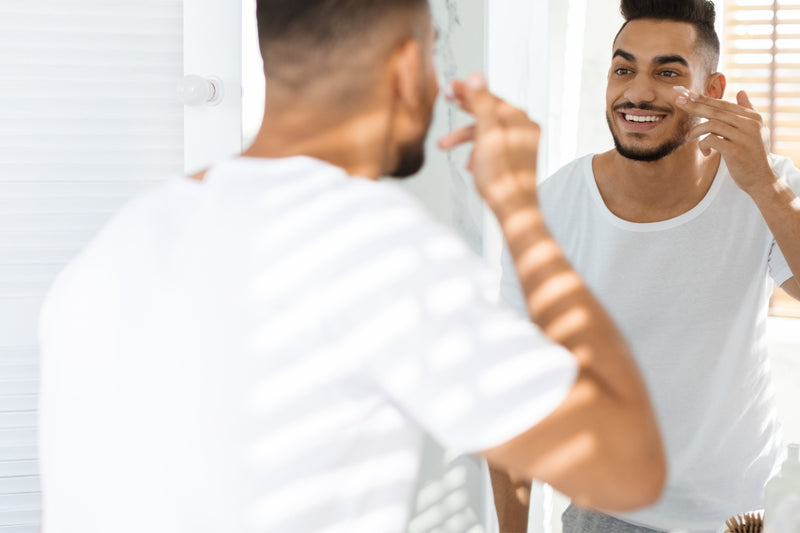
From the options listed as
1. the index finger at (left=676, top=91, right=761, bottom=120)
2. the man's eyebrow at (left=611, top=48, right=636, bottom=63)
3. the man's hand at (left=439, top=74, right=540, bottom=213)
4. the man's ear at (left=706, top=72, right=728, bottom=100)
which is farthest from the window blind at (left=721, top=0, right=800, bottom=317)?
the man's hand at (left=439, top=74, right=540, bottom=213)

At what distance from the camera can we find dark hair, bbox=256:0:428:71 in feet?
2.02

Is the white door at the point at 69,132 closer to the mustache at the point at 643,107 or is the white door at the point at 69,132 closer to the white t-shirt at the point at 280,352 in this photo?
the mustache at the point at 643,107

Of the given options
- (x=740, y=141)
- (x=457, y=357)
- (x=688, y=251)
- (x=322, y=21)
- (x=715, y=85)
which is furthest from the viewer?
(x=715, y=85)

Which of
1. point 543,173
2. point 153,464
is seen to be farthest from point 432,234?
point 543,173

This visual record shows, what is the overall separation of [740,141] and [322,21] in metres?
0.85

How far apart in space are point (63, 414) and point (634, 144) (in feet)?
3.50

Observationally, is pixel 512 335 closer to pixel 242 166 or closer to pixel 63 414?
pixel 242 166

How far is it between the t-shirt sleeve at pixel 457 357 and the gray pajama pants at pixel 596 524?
0.86 metres

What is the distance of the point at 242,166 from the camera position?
557 mm

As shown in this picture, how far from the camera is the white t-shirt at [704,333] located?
1297 millimetres

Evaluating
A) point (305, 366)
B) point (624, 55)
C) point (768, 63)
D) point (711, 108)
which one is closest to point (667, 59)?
point (624, 55)

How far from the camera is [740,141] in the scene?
125 cm

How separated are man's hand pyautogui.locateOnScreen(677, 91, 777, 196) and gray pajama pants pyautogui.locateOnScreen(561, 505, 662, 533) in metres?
0.54

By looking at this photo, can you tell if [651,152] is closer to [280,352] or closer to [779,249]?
[779,249]
